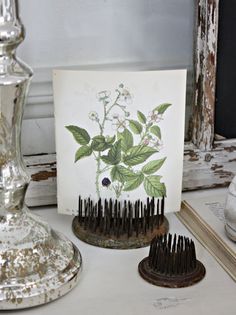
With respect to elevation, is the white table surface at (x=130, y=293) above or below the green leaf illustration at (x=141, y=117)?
below

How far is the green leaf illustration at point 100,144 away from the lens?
0.67 m

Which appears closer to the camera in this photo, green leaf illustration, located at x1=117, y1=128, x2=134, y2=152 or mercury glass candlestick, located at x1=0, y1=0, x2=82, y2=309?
mercury glass candlestick, located at x1=0, y1=0, x2=82, y2=309

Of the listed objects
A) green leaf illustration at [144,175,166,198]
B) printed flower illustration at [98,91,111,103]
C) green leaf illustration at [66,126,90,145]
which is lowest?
green leaf illustration at [144,175,166,198]

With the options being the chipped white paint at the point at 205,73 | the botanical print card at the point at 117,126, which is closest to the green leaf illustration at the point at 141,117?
the botanical print card at the point at 117,126

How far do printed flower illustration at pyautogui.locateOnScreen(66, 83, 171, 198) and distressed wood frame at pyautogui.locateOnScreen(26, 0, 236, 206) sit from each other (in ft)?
0.25

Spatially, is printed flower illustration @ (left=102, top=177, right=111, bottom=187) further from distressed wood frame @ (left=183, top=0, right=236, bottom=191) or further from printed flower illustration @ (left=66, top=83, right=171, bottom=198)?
distressed wood frame @ (left=183, top=0, right=236, bottom=191)

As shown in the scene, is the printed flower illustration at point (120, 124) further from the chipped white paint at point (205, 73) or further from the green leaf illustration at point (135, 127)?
the chipped white paint at point (205, 73)

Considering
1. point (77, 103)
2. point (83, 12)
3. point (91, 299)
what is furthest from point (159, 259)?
point (83, 12)

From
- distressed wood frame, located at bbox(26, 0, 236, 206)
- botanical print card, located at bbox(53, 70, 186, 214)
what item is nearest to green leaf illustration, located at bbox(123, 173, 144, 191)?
botanical print card, located at bbox(53, 70, 186, 214)

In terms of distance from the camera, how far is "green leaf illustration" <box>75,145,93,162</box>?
671mm

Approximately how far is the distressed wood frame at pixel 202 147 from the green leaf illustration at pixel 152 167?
87 mm

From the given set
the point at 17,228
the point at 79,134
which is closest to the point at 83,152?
the point at 79,134

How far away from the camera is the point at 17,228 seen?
1.87ft

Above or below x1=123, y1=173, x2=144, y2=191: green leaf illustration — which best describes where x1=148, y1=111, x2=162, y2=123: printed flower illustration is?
above
